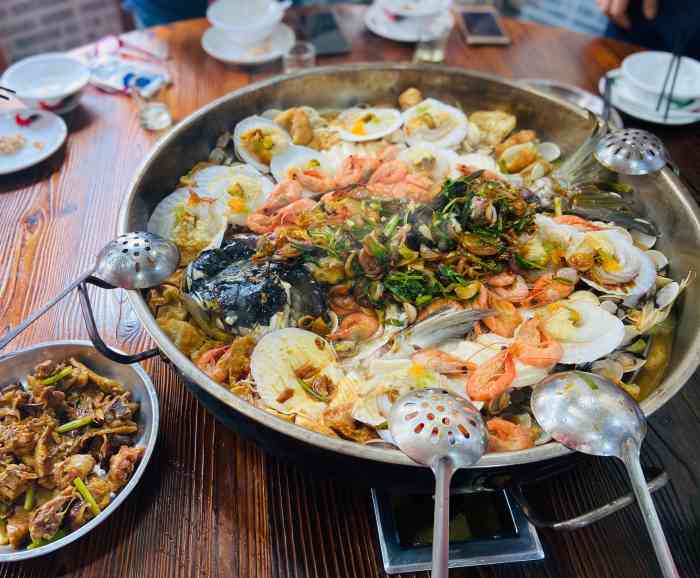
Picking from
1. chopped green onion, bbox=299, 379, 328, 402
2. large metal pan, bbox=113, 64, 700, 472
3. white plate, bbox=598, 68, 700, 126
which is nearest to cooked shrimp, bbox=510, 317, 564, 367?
large metal pan, bbox=113, 64, 700, 472

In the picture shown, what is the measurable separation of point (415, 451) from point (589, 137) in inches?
71.4

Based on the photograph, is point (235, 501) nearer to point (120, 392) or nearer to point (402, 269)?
point (120, 392)

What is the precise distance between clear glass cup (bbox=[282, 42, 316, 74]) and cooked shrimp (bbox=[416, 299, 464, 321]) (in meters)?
1.99

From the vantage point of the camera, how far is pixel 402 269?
1979mm

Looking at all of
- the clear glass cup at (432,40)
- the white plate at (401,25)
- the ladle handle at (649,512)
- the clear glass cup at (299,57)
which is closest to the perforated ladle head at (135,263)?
the ladle handle at (649,512)

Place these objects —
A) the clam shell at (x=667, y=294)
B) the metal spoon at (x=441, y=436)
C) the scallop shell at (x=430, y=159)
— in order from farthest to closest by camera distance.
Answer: the scallop shell at (x=430, y=159) < the clam shell at (x=667, y=294) < the metal spoon at (x=441, y=436)

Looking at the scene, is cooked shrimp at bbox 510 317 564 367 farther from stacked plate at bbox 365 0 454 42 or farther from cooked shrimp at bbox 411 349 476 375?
stacked plate at bbox 365 0 454 42

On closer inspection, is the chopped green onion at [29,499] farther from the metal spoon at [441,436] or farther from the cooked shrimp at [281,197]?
the cooked shrimp at [281,197]

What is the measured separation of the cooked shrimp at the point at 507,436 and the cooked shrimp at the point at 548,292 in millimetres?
511

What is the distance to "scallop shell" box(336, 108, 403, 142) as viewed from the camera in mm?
2578

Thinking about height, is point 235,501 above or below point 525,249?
below

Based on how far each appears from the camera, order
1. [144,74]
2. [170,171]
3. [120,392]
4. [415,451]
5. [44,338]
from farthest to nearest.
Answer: [144,74] < [170,171] < [44,338] < [120,392] < [415,451]

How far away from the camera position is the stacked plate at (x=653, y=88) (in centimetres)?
307

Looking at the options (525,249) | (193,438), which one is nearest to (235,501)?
(193,438)
